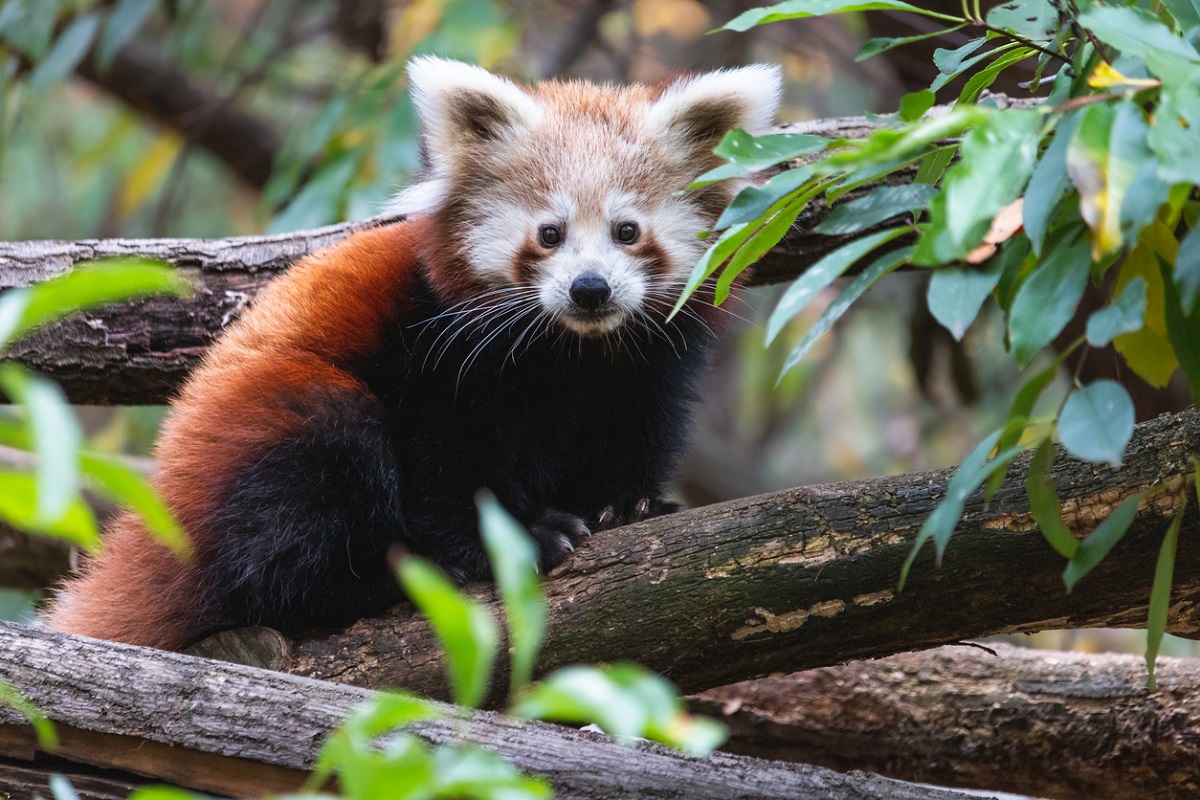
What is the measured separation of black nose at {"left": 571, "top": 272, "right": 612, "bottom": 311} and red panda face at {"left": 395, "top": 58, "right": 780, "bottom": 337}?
42mm

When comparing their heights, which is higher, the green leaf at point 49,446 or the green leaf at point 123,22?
the green leaf at point 123,22

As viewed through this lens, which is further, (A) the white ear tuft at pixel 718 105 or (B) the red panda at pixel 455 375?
(A) the white ear tuft at pixel 718 105

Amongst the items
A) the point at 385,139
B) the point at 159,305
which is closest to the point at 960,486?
the point at 159,305

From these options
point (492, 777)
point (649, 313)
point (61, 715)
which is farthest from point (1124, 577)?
point (61, 715)

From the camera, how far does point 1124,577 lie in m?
2.00

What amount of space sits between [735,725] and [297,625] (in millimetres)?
1127

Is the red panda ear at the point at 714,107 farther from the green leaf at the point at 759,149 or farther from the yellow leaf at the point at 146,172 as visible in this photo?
the yellow leaf at the point at 146,172

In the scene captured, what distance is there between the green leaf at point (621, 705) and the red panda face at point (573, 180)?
1869mm

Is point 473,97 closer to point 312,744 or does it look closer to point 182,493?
point 182,493

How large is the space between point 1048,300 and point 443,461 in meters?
1.61

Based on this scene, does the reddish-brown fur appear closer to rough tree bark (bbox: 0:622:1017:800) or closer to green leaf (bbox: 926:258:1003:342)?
rough tree bark (bbox: 0:622:1017:800)

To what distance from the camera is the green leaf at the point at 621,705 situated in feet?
2.69

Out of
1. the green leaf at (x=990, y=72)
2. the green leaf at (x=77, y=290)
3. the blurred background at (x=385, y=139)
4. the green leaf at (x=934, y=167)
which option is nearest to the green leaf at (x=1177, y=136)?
the green leaf at (x=990, y=72)

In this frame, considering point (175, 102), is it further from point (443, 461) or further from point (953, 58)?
point (953, 58)
